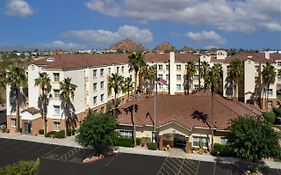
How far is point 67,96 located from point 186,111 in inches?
727

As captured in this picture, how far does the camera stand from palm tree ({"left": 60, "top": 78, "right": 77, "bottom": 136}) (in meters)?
51.7

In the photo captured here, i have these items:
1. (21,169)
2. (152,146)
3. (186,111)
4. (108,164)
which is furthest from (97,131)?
(21,169)

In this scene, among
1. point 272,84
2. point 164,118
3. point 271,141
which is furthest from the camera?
point 272,84

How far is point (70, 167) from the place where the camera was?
40.0 m

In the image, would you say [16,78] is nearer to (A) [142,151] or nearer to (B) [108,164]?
(B) [108,164]

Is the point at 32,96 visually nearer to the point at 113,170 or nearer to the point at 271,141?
the point at 113,170

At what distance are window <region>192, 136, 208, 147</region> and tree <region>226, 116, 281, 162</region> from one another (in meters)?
9.57

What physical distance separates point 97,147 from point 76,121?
16.3 meters

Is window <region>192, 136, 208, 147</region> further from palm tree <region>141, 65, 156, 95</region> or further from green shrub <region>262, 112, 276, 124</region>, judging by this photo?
palm tree <region>141, 65, 156, 95</region>

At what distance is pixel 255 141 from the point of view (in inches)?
1377

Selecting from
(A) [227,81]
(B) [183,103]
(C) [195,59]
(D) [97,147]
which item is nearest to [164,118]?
(B) [183,103]

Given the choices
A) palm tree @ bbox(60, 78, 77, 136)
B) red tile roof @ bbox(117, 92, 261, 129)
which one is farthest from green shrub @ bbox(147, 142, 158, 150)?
palm tree @ bbox(60, 78, 77, 136)

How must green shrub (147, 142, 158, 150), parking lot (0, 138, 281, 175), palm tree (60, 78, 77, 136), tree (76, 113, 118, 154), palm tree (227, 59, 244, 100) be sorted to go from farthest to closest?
palm tree (227, 59, 244, 100)
palm tree (60, 78, 77, 136)
green shrub (147, 142, 158, 150)
tree (76, 113, 118, 154)
parking lot (0, 138, 281, 175)

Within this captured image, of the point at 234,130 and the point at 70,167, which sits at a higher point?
the point at 234,130
